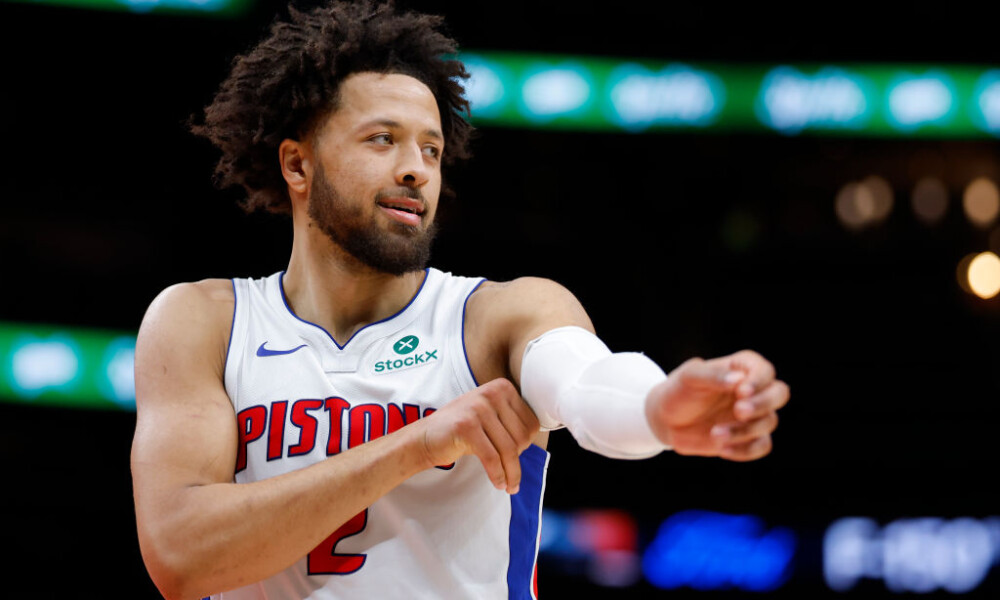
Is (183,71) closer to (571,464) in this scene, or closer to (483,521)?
(571,464)

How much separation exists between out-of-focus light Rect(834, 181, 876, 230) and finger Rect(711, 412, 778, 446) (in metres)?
5.65

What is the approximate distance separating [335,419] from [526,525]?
0.52m

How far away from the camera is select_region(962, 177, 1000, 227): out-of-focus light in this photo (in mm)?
6945

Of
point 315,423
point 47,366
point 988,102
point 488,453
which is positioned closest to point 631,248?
point 988,102

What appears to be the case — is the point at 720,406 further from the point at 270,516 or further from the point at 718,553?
the point at 718,553

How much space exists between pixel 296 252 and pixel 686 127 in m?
4.46

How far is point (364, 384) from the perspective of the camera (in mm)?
2400

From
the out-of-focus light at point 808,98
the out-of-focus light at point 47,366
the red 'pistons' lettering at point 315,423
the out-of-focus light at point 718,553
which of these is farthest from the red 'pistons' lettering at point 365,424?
the out-of-focus light at point 808,98

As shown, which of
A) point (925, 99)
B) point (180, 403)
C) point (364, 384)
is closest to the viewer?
point (180, 403)

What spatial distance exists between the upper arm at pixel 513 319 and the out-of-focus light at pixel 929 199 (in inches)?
211

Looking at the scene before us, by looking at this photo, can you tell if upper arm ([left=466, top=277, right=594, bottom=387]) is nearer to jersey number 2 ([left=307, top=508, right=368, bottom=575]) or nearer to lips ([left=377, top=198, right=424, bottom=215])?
lips ([left=377, top=198, right=424, bottom=215])

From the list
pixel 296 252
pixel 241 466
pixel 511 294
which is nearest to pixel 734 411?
pixel 511 294

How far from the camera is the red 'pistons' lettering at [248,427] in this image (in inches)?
93.0

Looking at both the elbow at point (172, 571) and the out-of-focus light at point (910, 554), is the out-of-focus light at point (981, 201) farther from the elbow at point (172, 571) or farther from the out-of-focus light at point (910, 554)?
the elbow at point (172, 571)
